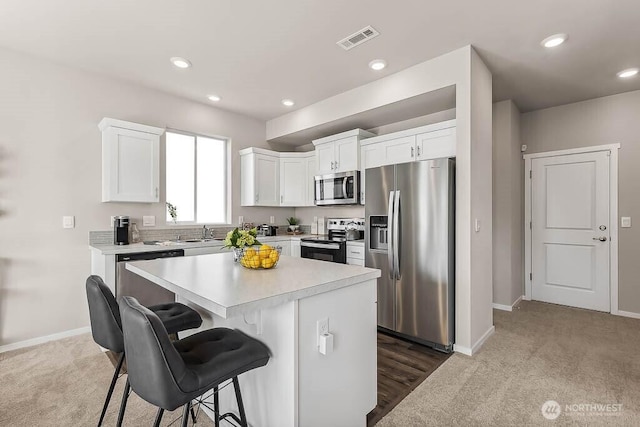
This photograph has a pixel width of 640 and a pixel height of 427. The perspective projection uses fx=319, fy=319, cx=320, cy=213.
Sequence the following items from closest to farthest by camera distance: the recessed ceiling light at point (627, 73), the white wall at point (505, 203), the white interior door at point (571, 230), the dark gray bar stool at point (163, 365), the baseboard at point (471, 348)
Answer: the dark gray bar stool at point (163, 365) → the baseboard at point (471, 348) → the recessed ceiling light at point (627, 73) → the white interior door at point (571, 230) → the white wall at point (505, 203)

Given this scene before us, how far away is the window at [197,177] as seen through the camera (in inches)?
164

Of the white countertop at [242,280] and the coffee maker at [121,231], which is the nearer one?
the white countertop at [242,280]

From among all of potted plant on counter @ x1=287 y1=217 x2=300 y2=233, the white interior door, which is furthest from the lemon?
the white interior door

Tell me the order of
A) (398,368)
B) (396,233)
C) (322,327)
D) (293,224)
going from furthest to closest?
(293,224), (396,233), (398,368), (322,327)

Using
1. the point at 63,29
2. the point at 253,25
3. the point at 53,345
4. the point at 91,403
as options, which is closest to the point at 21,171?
the point at 63,29

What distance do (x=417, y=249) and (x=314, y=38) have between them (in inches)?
82.5

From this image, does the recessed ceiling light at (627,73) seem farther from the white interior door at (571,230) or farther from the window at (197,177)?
the window at (197,177)

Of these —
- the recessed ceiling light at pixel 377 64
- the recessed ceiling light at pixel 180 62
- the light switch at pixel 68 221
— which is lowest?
the light switch at pixel 68 221

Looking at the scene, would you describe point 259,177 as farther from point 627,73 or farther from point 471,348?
point 627,73

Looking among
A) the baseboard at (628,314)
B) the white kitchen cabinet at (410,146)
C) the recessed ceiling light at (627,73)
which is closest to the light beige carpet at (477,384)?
the baseboard at (628,314)

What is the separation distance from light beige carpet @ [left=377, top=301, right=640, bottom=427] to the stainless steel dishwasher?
2.38 meters

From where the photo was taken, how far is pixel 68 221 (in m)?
3.26

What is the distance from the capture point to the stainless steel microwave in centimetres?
411

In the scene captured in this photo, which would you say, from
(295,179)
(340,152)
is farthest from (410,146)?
(295,179)
